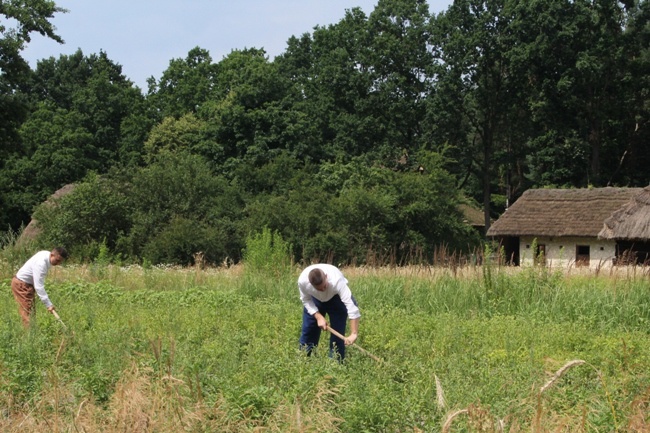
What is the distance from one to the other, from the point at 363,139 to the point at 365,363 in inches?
1497

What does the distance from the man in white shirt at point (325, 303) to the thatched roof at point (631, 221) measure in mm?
23171

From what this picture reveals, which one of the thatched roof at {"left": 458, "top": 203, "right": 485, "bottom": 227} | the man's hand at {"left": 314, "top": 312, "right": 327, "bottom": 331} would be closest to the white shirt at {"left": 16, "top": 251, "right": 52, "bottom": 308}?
the man's hand at {"left": 314, "top": 312, "right": 327, "bottom": 331}

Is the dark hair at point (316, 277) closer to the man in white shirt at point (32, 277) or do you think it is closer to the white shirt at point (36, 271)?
the man in white shirt at point (32, 277)

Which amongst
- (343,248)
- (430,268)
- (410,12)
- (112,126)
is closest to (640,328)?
(430,268)

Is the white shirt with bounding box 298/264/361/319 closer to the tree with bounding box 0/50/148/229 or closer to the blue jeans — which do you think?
the blue jeans

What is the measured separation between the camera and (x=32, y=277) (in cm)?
1130

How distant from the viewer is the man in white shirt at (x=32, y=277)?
36.2 feet

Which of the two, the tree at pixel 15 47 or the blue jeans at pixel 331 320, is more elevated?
the tree at pixel 15 47

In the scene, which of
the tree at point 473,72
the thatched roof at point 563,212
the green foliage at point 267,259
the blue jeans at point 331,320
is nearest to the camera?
the blue jeans at point 331,320

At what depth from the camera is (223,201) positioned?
33.8 metres

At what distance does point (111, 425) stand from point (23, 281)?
6.47 metres

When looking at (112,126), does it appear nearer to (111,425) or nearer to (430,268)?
(430,268)

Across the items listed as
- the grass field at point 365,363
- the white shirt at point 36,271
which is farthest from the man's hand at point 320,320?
the white shirt at point 36,271

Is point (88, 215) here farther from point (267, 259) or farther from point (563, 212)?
point (563, 212)
